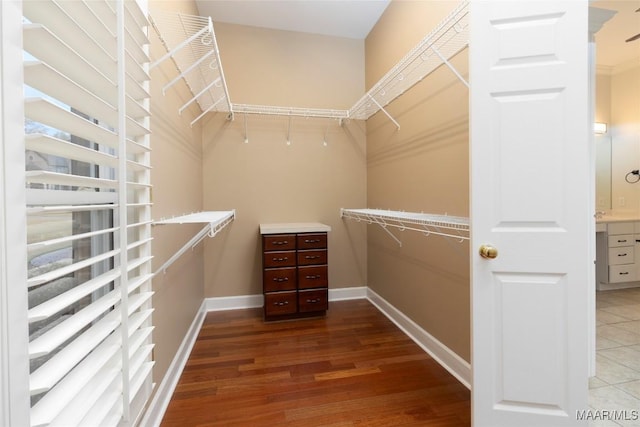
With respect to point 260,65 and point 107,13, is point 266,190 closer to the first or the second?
point 260,65

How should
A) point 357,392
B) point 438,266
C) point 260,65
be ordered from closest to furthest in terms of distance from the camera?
point 357,392 < point 438,266 < point 260,65

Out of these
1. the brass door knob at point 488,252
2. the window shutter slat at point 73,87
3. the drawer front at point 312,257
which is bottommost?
the drawer front at point 312,257

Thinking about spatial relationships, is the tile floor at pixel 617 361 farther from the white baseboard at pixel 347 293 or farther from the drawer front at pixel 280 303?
the drawer front at pixel 280 303

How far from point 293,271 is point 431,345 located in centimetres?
135

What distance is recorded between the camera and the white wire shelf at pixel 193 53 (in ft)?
5.18

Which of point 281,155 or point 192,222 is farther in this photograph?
point 281,155

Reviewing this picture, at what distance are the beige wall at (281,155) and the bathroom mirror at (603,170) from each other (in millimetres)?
3536

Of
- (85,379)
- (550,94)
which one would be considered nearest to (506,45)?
(550,94)

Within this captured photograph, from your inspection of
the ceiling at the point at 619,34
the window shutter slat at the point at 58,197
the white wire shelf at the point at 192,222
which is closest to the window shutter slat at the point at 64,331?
the window shutter slat at the point at 58,197

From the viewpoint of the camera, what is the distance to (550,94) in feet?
4.27

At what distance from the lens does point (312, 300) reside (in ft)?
9.39

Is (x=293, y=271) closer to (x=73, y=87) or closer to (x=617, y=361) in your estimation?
(x=73, y=87)

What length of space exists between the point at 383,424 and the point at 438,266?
1.08 metres

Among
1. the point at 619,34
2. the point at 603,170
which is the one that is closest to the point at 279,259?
the point at 619,34
